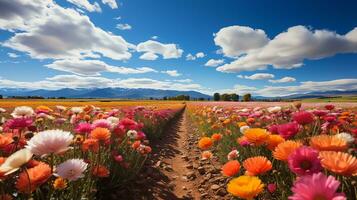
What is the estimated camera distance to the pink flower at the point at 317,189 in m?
1.21

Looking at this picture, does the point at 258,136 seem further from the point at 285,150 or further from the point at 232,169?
the point at 285,150

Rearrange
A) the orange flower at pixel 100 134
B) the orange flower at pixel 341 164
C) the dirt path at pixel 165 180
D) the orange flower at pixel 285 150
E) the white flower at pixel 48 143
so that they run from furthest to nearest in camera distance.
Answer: the dirt path at pixel 165 180
the orange flower at pixel 100 134
the white flower at pixel 48 143
the orange flower at pixel 285 150
the orange flower at pixel 341 164

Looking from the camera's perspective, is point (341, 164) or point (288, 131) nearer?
point (341, 164)

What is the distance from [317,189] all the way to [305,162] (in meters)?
0.46

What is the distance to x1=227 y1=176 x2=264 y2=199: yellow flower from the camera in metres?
1.62

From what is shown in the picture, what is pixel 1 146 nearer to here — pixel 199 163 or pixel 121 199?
pixel 121 199

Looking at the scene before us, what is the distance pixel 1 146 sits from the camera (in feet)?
7.80

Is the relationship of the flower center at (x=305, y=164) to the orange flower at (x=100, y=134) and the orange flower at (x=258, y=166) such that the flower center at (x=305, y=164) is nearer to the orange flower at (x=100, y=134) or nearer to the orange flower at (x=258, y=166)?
the orange flower at (x=258, y=166)

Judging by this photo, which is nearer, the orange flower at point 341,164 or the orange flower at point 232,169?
the orange flower at point 341,164

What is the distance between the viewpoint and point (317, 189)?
3.97ft

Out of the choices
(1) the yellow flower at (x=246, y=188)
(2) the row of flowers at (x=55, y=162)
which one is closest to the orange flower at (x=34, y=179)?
(2) the row of flowers at (x=55, y=162)

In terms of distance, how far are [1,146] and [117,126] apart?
66.2 inches

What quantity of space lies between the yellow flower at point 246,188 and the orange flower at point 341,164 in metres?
0.39

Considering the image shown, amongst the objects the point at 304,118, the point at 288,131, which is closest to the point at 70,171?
the point at 288,131
